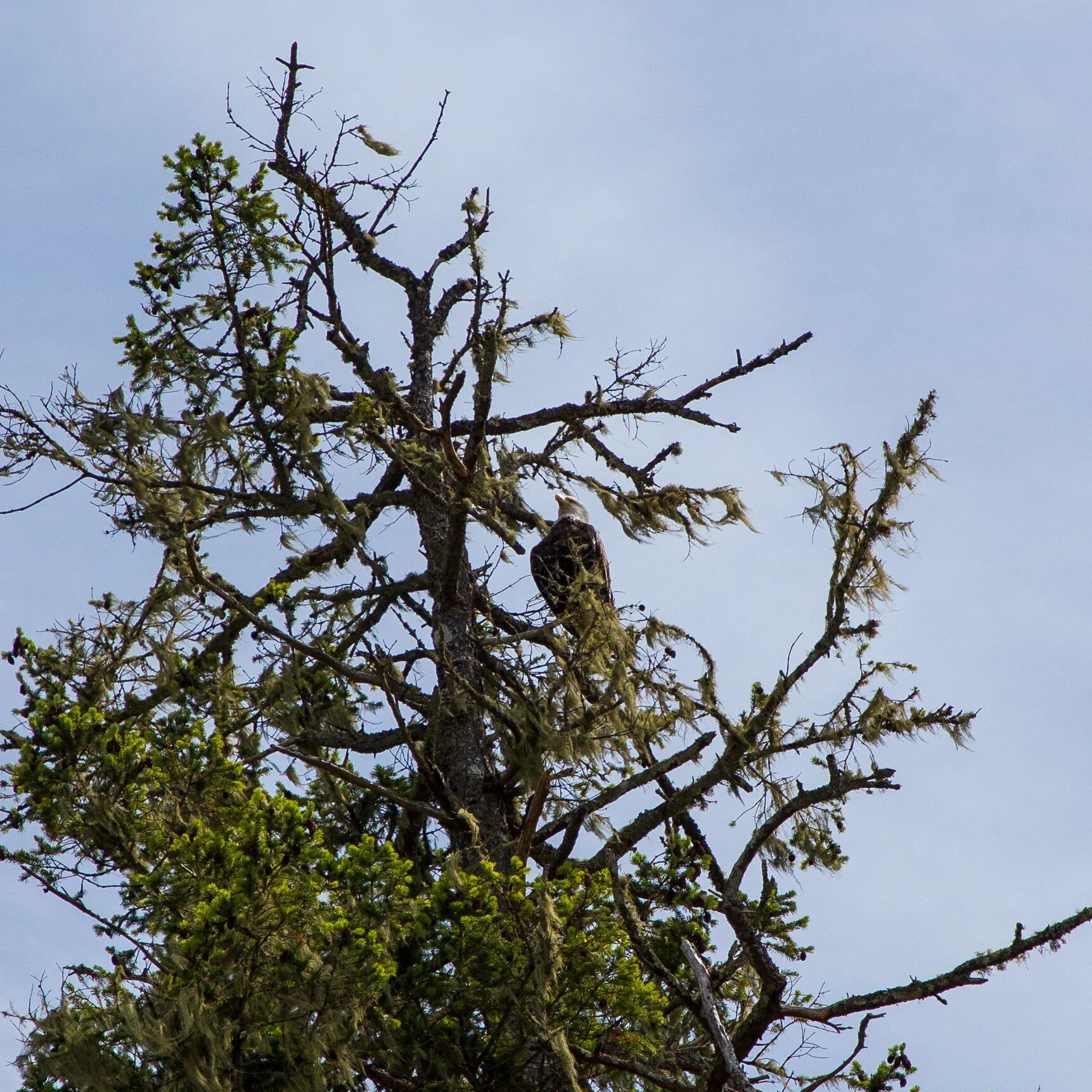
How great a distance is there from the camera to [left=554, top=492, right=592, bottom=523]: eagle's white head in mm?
11019

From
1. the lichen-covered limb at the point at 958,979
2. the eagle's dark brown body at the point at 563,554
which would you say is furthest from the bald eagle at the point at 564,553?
the lichen-covered limb at the point at 958,979

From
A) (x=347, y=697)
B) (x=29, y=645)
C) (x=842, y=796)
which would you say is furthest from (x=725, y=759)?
(x=29, y=645)

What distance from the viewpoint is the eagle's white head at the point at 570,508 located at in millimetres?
11019

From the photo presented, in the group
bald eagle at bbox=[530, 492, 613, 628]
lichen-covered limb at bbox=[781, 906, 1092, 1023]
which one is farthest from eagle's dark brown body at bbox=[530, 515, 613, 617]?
lichen-covered limb at bbox=[781, 906, 1092, 1023]

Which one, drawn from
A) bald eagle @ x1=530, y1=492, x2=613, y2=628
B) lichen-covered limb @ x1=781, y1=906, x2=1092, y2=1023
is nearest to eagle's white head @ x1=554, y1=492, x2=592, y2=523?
bald eagle @ x1=530, y1=492, x2=613, y2=628

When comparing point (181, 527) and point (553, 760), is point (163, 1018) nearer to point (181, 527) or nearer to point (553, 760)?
point (553, 760)

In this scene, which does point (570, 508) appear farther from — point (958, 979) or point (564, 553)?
point (958, 979)

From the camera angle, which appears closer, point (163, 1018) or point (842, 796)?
point (163, 1018)

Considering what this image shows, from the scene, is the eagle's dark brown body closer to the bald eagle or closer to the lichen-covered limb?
the bald eagle

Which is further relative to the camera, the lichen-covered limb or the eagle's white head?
the eagle's white head

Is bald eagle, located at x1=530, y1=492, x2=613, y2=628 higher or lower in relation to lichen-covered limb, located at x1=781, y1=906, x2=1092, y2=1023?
higher

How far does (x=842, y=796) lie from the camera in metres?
6.41

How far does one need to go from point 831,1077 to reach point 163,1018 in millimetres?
2914

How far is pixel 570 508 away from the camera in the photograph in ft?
36.8
